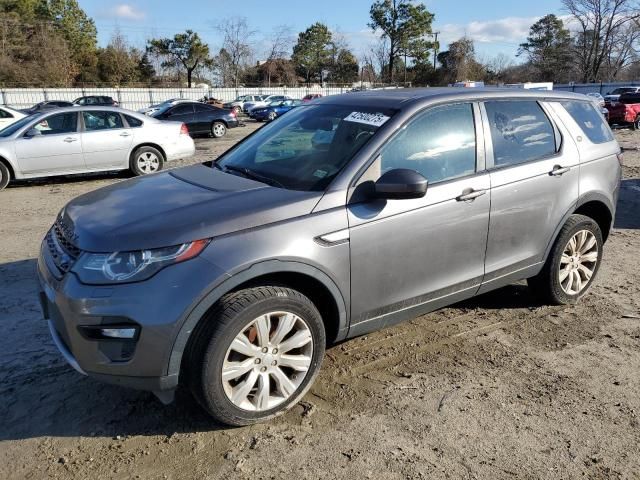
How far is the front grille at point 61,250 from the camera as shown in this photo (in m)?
2.86

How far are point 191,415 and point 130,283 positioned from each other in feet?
3.12

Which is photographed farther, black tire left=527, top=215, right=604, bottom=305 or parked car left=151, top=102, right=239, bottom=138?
parked car left=151, top=102, right=239, bottom=138

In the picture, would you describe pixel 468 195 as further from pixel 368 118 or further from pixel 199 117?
pixel 199 117

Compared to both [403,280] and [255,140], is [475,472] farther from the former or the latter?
[255,140]

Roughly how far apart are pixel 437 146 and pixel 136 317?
2.15m

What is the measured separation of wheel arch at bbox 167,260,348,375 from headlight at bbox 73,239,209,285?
0.24 metres

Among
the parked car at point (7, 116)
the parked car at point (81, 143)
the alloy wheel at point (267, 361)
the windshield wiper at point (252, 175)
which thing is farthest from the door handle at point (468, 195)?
the parked car at point (7, 116)

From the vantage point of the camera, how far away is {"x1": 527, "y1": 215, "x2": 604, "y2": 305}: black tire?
431cm

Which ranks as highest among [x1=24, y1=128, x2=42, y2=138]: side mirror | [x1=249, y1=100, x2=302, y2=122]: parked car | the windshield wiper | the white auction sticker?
the white auction sticker

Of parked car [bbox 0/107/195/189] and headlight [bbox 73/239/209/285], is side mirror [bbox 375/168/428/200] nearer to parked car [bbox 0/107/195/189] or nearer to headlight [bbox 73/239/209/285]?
headlight [bbox 73/239/209/285]

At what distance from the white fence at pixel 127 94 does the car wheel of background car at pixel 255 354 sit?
138 ft

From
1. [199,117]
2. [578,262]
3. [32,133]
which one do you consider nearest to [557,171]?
[578,262]

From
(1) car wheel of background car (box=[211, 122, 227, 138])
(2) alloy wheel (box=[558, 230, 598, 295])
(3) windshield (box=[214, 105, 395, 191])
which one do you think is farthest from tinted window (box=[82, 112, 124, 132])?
(1) car wheel of background car (box=[211, 122, 227, 138])

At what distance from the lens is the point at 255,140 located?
4.23m
